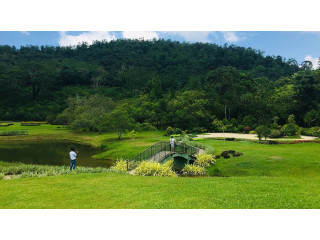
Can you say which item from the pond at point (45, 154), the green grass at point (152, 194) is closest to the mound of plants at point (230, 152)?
the green grass at point (152, 194)

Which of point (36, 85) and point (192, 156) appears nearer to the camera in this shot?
point (192, 156)

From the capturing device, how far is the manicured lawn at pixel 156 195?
8633 mm

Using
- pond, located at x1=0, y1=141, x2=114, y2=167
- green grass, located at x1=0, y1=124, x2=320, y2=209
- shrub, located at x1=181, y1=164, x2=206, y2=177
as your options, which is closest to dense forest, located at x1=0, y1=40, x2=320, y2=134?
pond, located at x1=0, y1=141, x2=114, y2=167

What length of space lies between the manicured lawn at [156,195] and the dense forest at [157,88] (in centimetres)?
2684

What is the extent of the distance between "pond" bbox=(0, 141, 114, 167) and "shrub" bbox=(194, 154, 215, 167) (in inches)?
358

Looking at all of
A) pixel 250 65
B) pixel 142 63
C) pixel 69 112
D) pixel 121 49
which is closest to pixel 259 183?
pixel 69 112

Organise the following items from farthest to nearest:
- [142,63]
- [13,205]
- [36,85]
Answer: [142,63]
[36,85]
[13,205]

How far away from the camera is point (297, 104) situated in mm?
46000

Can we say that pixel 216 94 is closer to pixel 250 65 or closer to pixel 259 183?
pixel 259 183

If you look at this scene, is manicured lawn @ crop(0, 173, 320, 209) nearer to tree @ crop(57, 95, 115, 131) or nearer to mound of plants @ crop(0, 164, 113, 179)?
mound of plants @ crop(0, 164, 113, 179)

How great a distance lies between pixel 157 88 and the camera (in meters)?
61.4

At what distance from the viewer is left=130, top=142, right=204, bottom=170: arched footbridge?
21.7m

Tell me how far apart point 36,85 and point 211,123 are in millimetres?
60950

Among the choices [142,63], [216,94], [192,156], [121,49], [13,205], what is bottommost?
[192,156]
